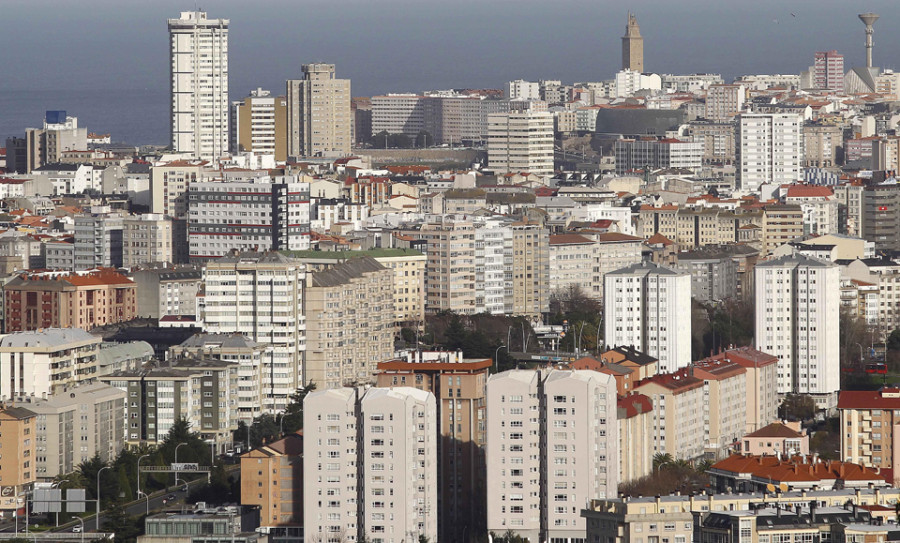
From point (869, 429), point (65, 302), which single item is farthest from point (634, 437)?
point (65, 302)

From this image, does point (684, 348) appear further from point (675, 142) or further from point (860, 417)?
point (675, 142)

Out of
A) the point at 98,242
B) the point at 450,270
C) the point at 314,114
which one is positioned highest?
the point at 314,114

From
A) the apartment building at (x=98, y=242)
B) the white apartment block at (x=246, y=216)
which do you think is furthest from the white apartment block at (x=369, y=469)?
the apartment building at (x=98, y=242)

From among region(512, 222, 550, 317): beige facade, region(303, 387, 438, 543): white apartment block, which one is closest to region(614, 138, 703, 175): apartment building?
region(512, 222, 550, 317): beige facade

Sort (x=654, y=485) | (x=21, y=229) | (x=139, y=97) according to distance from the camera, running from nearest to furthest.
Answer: (x=654, y=485) < (x=21, y=229) < (x=139, y=97)

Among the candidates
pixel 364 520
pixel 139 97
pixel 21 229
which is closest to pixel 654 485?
pixel 364 520

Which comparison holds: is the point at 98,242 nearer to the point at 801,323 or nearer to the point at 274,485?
the point at 801,323

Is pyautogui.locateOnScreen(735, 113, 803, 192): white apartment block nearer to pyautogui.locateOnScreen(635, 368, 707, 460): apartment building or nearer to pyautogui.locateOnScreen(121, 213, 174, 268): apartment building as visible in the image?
pyautogui.locateOnScreen(121, 213, 174, 268): apartment building
